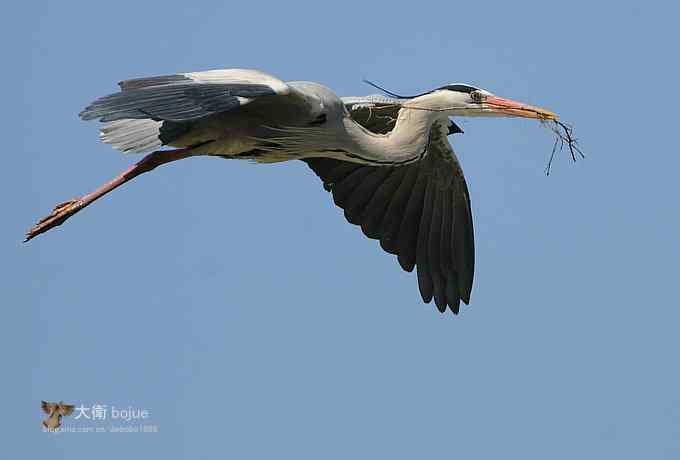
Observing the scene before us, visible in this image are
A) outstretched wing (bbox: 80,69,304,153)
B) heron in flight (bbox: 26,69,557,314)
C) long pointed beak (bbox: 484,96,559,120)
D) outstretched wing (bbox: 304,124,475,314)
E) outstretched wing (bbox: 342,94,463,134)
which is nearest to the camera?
outstretched wing (bbox: 80,69,304,153)

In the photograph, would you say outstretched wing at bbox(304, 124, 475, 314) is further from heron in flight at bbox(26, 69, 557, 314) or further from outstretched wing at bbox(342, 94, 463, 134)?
outstretched wing at bbox(342, 94, 463, 134)

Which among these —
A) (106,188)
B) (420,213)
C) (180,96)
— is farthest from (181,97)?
(420,213)

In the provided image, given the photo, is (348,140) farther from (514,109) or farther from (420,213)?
(420,213)

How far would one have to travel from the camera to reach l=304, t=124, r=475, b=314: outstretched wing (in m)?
10.1

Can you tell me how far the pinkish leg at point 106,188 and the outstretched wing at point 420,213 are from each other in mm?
1632

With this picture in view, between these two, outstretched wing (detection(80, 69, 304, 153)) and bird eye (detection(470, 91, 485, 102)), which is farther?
bird eye (detection(470, 91, 485, 102))

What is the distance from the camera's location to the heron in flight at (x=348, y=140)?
7652 millimetres

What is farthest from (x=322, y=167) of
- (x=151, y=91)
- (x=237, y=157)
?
(x=151, y=91)

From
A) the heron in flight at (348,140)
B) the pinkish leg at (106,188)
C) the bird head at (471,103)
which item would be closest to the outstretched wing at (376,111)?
the heron in flight at (348,140)

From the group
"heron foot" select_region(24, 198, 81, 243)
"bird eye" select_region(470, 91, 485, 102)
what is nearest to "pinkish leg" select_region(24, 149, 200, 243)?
"heron foot" select_region(24, 198, 81, 243)

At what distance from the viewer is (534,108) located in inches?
351

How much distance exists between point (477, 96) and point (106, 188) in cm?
245

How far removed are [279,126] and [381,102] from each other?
1350mm

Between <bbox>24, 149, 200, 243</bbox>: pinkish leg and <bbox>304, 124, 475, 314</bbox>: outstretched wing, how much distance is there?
163cm
